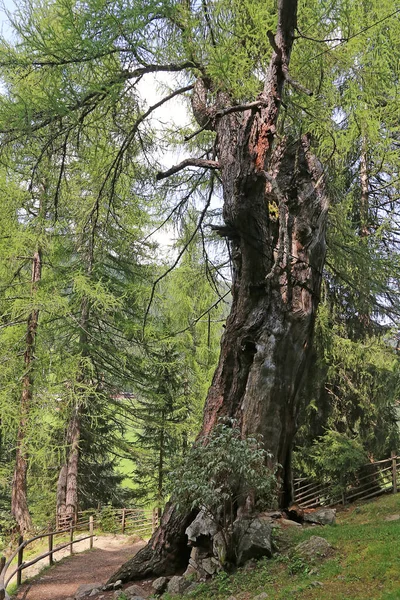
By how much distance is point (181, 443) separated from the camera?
625 inches

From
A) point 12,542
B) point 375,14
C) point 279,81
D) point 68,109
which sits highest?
point 375,14

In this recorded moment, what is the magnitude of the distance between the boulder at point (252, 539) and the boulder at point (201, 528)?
0.26 metres

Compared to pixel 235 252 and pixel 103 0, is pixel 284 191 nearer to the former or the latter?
pixel 235 252

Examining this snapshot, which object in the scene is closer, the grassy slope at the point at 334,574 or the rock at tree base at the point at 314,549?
the grassy slope at the point at 334,574

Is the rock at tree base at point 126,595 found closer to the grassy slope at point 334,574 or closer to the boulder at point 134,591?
the boulder at point 134,591

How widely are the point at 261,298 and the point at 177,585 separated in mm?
3328

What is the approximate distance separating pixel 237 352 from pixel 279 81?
3.20m

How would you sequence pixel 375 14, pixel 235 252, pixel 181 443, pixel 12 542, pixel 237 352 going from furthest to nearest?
pixel 181 443, pixel 12 542, pixel 235 252, pixel 237 352, pixel 375 14

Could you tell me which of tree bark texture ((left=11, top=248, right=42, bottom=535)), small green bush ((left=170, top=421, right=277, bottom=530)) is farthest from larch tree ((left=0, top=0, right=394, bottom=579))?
tree bark texture ((left=11, top=248, right=42, bottom=535))

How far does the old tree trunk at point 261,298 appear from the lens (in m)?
5.57

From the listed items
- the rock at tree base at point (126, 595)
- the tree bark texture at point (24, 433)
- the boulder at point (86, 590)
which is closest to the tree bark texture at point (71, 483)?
the tree bark texture at point (24, 433)

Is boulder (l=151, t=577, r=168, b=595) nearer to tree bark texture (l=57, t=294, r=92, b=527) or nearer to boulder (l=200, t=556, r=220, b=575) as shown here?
boulder (l=200, t=556, r=220, b=575)

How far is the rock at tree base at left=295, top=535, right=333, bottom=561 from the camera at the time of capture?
4418mm

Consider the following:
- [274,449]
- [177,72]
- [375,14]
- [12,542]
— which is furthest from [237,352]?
[12,542]
